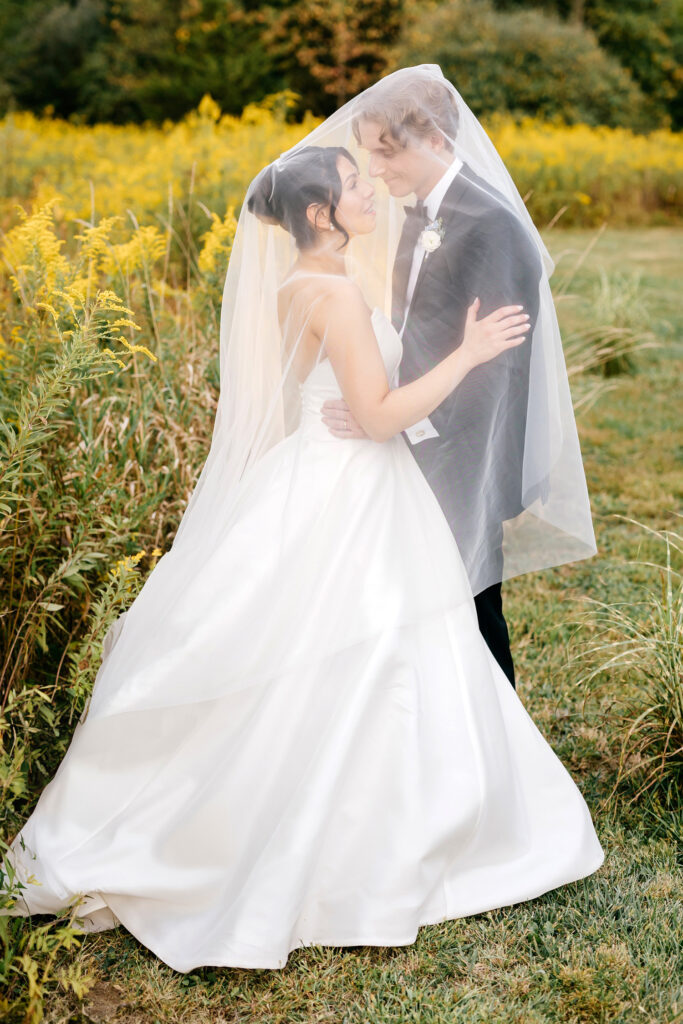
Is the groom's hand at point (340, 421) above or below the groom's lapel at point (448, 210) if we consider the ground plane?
below

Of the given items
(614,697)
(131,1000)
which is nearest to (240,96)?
(614,697)

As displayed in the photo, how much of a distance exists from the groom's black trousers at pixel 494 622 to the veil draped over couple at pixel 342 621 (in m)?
0.31

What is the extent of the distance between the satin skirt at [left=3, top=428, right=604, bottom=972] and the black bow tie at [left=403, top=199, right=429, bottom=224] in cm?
63

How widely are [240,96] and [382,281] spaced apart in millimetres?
16522

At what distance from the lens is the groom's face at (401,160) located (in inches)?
100

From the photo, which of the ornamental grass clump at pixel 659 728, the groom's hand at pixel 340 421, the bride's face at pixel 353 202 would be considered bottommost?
the ornamental grass clump at pixel 659 728

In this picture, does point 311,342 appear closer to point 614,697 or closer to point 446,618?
point 446,618

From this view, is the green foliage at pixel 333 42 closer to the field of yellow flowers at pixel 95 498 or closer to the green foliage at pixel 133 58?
the green foliage at pixel 133 58

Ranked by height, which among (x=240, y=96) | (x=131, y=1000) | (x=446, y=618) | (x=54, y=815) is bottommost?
(x=240, y=96)

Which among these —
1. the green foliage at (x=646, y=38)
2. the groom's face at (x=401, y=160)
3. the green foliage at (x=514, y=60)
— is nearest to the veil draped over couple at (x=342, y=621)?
the groom's face at (x=401, y=160)

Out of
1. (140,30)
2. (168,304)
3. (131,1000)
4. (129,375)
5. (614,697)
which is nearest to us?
(131,1000)

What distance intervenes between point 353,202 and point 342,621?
1.09m

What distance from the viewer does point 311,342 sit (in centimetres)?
261

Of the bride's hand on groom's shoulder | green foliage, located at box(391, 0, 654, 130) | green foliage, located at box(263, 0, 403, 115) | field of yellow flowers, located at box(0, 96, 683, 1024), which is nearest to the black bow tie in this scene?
the bride's hand on groom's shoulder
